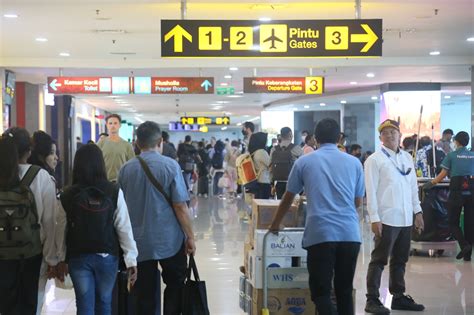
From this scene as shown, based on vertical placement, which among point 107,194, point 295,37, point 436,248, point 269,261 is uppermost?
point 295,37

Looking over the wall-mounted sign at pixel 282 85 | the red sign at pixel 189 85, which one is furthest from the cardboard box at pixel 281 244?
the wall-mounted sign at pixel 282 85

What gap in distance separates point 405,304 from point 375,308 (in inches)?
13.9

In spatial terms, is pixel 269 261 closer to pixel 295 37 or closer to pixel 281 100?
pixel 295 37

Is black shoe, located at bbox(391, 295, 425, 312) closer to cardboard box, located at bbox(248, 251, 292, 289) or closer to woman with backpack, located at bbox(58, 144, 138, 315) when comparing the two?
cardboard box, located at bbox(248, 251, 292, 289)

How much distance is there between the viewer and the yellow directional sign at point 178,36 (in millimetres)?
8570

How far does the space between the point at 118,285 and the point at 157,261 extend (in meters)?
0.34

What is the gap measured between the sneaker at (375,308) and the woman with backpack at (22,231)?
3.20 metres

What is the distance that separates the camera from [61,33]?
523 inches

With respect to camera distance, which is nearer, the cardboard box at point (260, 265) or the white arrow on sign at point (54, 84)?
the cardboard box at point (260, 265)

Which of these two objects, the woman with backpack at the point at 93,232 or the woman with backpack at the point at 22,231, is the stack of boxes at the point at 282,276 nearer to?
the woman with backpack at the point at 93,232

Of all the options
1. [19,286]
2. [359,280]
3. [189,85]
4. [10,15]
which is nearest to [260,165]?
[359,280]

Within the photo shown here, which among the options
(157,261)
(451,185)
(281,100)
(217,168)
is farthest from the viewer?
(281,100)

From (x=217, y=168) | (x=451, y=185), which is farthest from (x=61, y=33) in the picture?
(x=217, y=168)

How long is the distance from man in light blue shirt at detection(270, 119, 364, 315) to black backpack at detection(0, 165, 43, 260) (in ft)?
5.81
